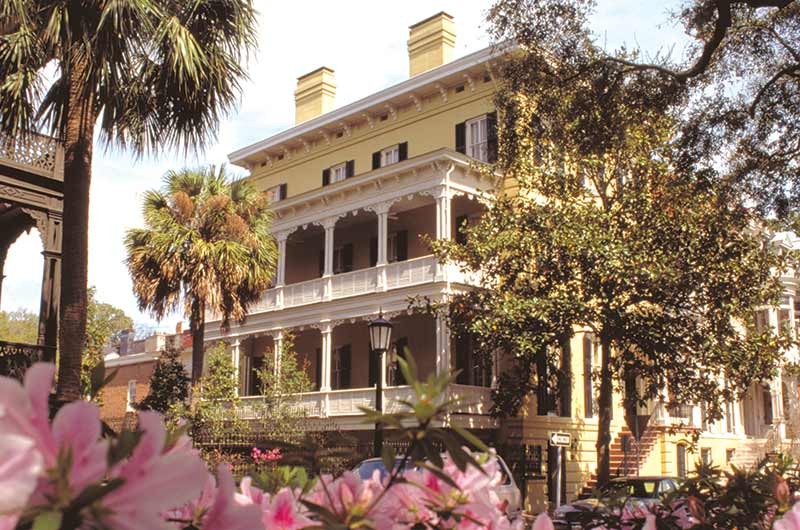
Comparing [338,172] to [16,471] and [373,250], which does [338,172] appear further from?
[16,471]

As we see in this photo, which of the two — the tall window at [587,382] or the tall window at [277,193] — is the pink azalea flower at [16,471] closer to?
the tall window at [587,382]

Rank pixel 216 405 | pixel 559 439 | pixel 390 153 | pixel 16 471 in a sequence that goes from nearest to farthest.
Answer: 1. pixel 16 471
2. pixel 559 439
3. pixel 216 405
4. pixel 390 153

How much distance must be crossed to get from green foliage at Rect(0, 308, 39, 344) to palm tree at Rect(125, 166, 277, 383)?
3764cm

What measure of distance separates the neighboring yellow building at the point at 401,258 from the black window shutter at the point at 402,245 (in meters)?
0.05

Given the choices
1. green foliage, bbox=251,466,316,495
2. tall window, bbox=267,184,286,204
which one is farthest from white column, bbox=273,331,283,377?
green foliage, bbox=251,466,316,495

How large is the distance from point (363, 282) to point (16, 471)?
25502 mm

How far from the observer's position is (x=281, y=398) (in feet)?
77.8

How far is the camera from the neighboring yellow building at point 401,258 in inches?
953

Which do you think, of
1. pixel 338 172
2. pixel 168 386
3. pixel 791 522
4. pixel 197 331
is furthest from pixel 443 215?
pixel 791 522

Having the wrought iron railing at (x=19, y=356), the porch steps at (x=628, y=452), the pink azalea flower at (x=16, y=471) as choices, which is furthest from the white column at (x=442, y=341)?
the pink azalea flower at (x=16, y=471)

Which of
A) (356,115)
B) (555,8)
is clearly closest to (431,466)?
(555,8)

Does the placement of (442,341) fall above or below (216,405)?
above

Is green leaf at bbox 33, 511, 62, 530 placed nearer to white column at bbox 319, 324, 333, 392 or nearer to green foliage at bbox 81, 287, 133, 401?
green foliage at bbox 81, 287, 133, 401

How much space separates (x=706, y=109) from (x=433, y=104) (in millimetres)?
14165
